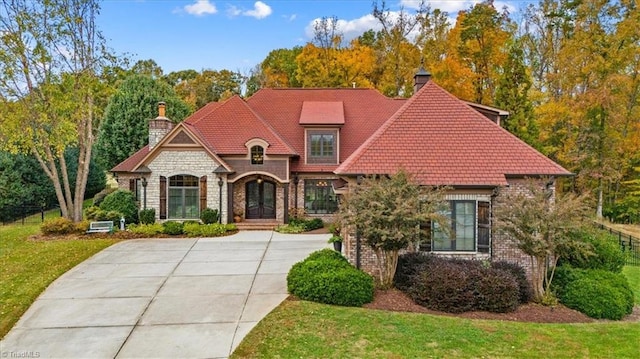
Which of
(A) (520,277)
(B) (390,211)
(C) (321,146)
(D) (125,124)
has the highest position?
(D) (125,124)

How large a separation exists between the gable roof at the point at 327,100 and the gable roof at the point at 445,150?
8.84m

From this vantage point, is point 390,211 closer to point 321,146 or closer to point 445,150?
point 445,150

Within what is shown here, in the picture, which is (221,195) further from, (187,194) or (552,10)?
(552,10)

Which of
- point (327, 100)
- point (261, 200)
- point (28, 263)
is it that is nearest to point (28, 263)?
point (28, 263)

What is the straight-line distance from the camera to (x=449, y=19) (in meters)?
32.8

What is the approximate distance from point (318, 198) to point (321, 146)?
107 inches

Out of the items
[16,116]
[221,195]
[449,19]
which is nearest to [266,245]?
[221,195]

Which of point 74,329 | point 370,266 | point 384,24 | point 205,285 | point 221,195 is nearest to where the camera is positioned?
point 74,329

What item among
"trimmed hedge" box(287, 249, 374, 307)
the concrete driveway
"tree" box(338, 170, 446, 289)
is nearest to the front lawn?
the concrete driveway

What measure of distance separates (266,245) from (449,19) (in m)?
25.3

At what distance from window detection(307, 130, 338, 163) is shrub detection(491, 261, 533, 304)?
11.9m

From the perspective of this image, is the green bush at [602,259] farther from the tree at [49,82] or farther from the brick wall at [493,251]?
the tree at [49,82]

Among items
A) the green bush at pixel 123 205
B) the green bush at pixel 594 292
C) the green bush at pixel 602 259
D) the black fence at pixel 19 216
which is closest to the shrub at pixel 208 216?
→ the green bush at pixel 123 205

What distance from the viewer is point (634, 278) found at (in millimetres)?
15977
